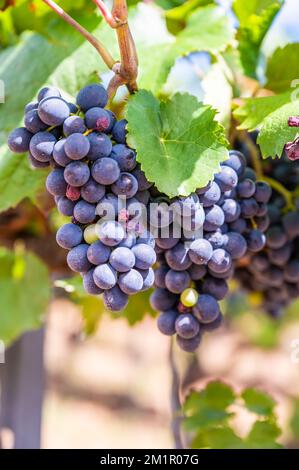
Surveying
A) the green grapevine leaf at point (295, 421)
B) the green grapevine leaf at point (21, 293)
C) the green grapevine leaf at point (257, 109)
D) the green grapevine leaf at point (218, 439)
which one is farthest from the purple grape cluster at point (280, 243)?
the green grapevine leaf at point (295, 421)

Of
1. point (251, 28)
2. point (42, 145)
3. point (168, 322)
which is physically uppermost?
point (251, 28)

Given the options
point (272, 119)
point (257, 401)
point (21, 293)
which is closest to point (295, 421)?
point (257, 401)

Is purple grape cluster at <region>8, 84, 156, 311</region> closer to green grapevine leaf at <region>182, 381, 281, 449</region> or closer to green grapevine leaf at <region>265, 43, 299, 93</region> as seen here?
green grapevine leaf at <region>265, 43, 299, 93</region>

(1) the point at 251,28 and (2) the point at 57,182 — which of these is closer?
(2) the point at 57,182

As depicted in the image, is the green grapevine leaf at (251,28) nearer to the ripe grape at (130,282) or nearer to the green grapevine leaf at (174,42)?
the green grapevine leaf at (174,42)

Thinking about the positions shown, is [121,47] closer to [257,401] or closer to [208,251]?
[208,251]

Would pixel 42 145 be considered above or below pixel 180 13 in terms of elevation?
below

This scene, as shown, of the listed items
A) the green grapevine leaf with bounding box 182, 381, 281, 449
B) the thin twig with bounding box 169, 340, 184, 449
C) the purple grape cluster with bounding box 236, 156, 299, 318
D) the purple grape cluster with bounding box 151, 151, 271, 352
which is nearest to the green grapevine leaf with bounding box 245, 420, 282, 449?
the green grapevine leaf with bounding box 182, 381, 281, 449
